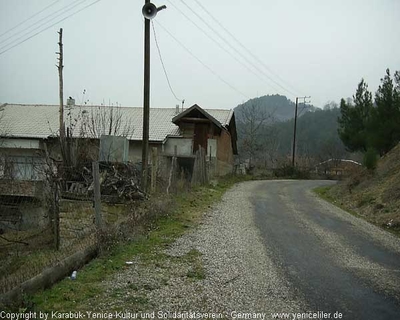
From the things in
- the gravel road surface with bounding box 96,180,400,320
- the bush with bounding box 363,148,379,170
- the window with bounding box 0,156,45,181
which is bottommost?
the gravel road surface with bounding box 96,180,400,320

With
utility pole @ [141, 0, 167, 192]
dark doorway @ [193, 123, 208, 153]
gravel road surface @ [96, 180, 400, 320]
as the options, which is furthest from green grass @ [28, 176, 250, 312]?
dark doorway @ [193, 123, 208, 153]

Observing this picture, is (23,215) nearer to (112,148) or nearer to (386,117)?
(112,148)

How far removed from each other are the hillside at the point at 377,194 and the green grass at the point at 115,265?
19.2 feet

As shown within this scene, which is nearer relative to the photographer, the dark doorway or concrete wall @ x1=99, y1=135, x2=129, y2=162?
concrete wall @ x1=99, y1=135, x2=129, y2=162

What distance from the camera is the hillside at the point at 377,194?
13258 mm

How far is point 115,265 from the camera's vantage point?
22.3 ft

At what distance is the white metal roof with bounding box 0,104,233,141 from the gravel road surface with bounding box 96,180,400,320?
19227 millimetres

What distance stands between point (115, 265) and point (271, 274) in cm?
250

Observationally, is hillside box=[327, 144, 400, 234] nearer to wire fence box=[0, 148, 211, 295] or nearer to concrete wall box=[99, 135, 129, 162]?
wire fence box=[0, 148, 211, 295]

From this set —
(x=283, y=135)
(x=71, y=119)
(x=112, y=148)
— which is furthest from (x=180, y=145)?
(x=283, y=135)

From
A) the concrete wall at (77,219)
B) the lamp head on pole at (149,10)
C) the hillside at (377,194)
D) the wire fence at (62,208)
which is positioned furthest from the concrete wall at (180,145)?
→ the concrete wall at (77,219)

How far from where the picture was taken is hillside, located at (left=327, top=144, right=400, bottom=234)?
13258 millimetres

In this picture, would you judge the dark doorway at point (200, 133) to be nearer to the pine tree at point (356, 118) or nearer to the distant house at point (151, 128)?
the distant house at point (151, 128)

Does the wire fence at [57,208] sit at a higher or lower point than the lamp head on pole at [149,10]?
lower
